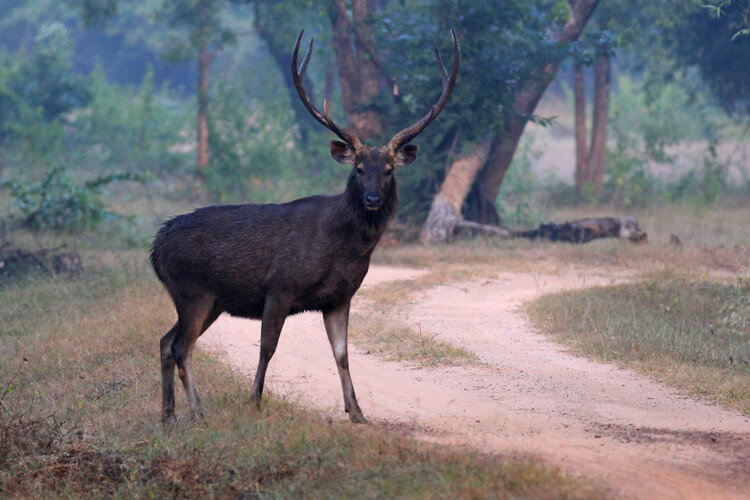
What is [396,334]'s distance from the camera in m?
8.47

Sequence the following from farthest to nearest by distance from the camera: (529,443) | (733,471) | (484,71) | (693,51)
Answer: (693,51) → (484,71) → (529,443) → (733,471)

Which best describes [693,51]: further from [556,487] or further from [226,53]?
[226,53]

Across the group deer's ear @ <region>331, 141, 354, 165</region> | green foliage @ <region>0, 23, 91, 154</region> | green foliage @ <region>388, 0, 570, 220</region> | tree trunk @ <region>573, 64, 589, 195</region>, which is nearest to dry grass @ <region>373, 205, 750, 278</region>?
green foliage @ <region>388, 0, 570, 220</region>

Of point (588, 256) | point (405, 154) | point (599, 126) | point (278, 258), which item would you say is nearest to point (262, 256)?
point (278, 258)

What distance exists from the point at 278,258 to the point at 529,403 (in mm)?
2115

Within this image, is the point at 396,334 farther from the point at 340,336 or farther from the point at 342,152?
the point at 342,152

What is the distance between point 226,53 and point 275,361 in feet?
112

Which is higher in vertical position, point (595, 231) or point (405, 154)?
point (405, 154)

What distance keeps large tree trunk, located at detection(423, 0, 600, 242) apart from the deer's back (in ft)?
30.3

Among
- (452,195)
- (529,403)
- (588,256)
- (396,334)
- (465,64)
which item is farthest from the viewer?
(452,195)

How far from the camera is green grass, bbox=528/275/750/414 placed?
23.0ft

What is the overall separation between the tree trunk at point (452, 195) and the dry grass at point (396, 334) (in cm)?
440

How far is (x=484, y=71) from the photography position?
1509 centimetres

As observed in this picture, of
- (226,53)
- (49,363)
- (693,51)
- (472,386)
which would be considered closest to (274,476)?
(472,386)
